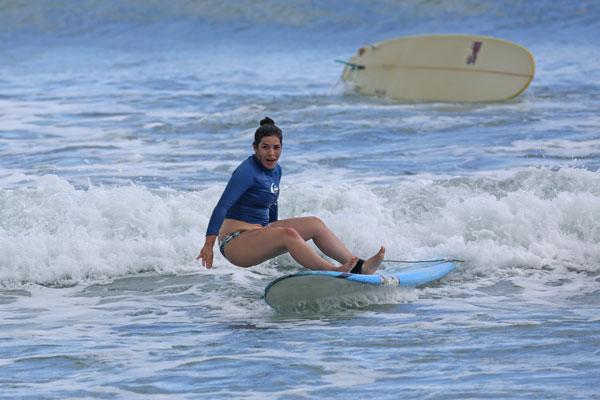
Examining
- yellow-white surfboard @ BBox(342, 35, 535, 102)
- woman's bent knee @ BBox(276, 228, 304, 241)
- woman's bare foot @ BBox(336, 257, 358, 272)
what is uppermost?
yellow-white surfboard @ BBox(342, 35, 535, 102)

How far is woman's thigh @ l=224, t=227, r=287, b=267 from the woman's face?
0.44 meters

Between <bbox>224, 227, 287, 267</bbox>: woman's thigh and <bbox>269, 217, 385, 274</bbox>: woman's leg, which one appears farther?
<bbox>269, 217, 385, 274</bbox>: woman's leg

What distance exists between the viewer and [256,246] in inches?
302

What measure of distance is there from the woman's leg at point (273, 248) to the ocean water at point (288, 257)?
1.07 feet

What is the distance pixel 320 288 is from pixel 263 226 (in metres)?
0.69

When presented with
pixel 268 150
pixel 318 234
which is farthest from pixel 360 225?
pixel 268 150

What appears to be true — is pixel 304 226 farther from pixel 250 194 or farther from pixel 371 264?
pixel 371 264

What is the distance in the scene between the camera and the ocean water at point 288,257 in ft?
19.8

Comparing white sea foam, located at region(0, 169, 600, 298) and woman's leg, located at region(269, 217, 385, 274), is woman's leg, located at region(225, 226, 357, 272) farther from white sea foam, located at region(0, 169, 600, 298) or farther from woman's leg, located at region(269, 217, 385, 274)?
white sea foam, located at region(0, 169, 600, 298)

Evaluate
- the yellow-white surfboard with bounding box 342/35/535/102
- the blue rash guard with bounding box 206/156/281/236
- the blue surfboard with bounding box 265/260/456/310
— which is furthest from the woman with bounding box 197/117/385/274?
the yellow-white surfboard with bounding box 342/35/535/102

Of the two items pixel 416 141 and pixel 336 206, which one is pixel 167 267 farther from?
pixel 416 141

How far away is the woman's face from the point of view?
7607 mm

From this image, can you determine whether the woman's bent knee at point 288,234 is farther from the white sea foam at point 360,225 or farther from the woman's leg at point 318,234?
the white sea foam at point 360,225

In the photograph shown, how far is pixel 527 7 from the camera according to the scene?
3500 cm
